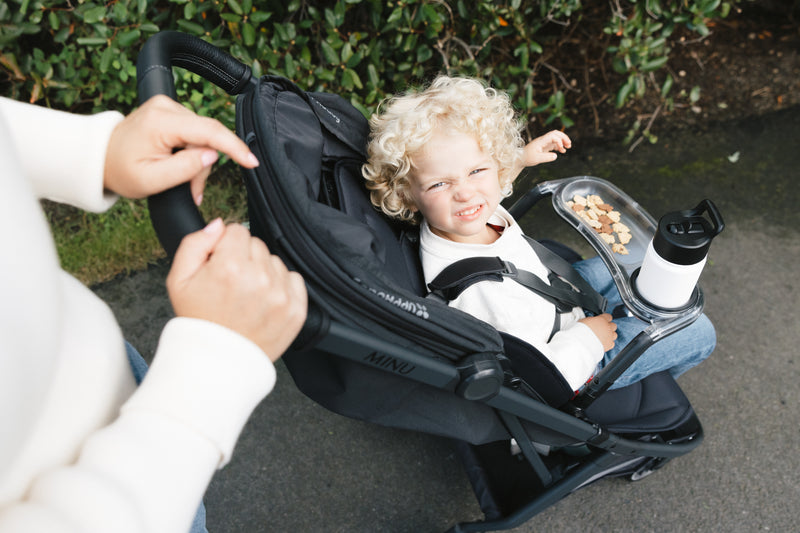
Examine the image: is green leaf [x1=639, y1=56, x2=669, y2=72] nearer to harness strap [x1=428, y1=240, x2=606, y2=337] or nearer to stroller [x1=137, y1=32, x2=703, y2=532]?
stroller [x1=137, y1=32, x2=703, y2=532]

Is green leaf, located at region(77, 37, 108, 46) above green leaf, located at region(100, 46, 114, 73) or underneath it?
above

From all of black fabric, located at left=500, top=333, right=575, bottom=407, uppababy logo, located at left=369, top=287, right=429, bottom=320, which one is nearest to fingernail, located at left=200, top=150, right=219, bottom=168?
uppababy logo, located at left=369, top=287, right=429, bottom=320

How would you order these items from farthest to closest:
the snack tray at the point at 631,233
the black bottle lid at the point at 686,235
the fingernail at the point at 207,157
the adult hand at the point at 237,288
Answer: the snack tray at the point at 631,233
the black bottle lid at the point at 686,235
the fingernail at the point at 207,157
the adult hand at the point at 237,288

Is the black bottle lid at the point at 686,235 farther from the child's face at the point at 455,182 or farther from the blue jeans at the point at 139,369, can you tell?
the blue jeans at the point at 139,369

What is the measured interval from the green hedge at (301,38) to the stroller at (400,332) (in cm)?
97

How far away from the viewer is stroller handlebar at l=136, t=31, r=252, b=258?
855 mm

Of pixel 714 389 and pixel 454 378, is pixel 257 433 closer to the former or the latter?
pixel 454 378

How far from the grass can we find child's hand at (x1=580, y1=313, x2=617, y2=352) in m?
1.85

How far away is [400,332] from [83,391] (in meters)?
0.53

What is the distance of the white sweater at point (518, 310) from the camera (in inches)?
58.0

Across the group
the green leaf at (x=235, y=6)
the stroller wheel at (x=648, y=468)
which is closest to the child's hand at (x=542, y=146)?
the stroller wheel at (x=648, y=468)

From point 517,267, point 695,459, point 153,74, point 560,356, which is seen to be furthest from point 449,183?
point 695,459

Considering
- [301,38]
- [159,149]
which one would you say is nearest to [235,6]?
[301,38]

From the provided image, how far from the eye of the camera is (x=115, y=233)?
9.35 ft
